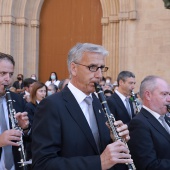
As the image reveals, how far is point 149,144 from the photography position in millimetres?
3709

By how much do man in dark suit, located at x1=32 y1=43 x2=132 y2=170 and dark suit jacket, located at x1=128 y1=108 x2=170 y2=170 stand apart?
0.70 metres

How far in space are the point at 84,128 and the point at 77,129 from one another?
60 mm

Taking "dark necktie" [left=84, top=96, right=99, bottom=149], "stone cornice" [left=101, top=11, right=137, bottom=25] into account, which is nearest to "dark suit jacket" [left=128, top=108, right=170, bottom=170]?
"dark necktie" [left=84, top=96, right=99, bottom=149]

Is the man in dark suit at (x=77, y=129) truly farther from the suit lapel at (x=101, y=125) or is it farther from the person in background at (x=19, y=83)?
the person in background at (x=19, y=83)

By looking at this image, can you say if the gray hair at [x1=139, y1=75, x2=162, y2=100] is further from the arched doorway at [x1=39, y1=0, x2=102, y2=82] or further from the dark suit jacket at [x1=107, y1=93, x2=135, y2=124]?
the arched doorway at [x1=39, y1=0, x2=102, y2=82]

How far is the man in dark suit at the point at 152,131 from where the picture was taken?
3676mm

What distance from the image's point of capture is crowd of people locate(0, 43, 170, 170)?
2.78 metres

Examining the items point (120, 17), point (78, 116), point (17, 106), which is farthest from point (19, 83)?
point (78, 116)

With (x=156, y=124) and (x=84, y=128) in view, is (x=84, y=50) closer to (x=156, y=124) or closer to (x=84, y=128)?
(x=84, y=128)

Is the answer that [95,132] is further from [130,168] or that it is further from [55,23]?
[55,23]

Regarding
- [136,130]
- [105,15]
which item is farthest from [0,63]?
[105,15]

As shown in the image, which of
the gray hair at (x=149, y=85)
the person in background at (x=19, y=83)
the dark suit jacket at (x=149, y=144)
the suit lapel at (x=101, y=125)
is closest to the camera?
the suit lapel at (x=101, y=125)

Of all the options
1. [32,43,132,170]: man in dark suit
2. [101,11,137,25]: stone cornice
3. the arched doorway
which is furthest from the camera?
the arched doorway

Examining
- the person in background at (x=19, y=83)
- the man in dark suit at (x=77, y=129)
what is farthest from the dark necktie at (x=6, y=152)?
the person in background at (x=19, y=83)
